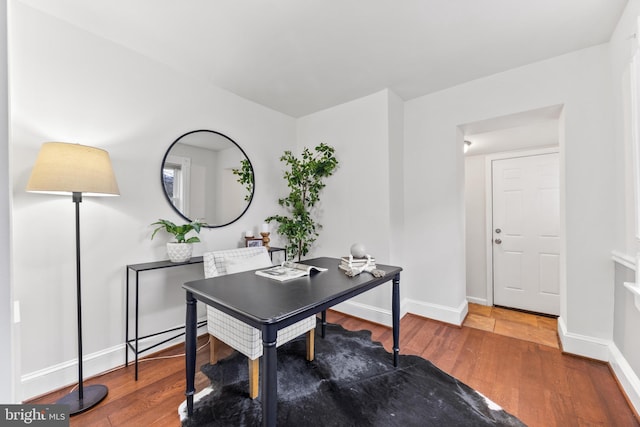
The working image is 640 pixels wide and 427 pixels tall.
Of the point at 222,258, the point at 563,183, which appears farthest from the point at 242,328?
the point at 563,183

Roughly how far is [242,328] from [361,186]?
74.5 inches

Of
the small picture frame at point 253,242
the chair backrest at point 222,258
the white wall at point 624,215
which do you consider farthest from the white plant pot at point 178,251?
the white wall at point 624,215

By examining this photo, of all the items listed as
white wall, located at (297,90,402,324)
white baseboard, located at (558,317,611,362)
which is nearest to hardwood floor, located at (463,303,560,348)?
white baseboard, located at (558,317,611,362)

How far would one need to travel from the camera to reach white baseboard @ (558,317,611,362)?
1996mm

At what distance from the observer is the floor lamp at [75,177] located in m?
1.45

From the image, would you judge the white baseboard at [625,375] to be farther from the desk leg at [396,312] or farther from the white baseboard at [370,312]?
the white baseboard at [370,312]

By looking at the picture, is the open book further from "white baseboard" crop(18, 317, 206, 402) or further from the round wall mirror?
"white baseboard" crop(18, 317, 206, 402)

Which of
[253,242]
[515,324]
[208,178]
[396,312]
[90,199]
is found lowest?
[515,324]

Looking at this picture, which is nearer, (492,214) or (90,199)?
(90,199)

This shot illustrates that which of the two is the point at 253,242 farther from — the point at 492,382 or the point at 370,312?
the point at 492,382

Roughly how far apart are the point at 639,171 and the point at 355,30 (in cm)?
193

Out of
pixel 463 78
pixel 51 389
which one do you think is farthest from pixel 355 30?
pixel 51 389

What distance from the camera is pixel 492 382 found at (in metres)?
1.80

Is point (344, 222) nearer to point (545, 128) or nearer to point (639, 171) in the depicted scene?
point (639, 171)
